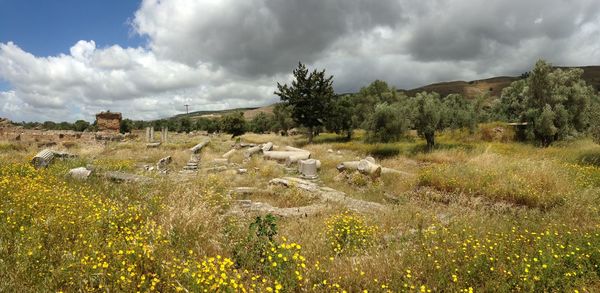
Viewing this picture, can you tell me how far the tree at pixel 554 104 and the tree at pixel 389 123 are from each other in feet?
24.0

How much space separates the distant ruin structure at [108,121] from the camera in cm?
3027

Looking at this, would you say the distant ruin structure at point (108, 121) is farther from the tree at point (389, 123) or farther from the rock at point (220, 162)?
the tree at point (389, 123)

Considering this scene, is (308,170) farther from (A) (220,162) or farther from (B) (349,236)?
(B) (349,236)

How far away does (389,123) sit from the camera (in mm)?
19562

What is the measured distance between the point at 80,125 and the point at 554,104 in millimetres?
93864

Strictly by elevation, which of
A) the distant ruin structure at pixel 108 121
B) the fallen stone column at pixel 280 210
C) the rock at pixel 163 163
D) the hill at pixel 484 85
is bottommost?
the fallen stone column at pixel 280 210

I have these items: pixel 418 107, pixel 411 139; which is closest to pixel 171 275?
pixel 418 107

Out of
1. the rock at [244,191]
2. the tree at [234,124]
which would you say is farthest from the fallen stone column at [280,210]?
the tree at [234,124]

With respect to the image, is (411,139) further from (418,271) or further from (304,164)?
(418,271)

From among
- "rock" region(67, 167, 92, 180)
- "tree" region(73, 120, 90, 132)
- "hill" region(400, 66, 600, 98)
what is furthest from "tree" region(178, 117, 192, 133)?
"hill" region(400, 66, 600, 98)

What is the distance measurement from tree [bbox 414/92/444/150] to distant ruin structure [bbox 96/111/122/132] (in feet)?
91.3

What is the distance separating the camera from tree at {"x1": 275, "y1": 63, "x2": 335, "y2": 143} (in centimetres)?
2839

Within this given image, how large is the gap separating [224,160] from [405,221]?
42.0 ft

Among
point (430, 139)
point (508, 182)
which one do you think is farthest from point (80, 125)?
point (508, 182)
